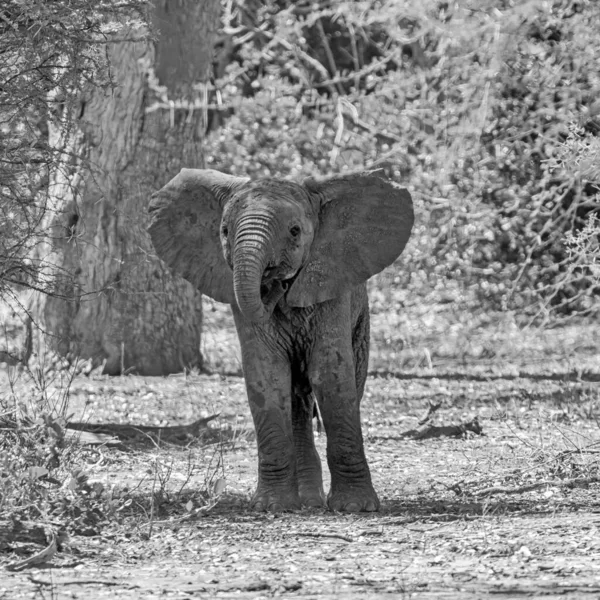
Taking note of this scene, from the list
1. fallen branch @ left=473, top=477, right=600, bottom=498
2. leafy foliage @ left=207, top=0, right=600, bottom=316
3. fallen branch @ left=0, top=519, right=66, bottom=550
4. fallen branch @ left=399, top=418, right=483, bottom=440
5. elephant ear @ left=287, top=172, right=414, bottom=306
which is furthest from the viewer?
leafy foliage @ left=207, top=0, right=600, bottom=316

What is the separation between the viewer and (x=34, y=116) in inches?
271

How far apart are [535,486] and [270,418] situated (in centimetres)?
158

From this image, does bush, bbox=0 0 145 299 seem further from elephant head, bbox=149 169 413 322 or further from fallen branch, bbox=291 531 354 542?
fallen branch, bbox=291 531 354 542

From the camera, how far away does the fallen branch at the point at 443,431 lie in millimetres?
9469

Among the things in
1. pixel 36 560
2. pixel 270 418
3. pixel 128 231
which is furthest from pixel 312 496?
pixel 128 231

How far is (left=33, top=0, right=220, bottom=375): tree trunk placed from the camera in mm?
11680

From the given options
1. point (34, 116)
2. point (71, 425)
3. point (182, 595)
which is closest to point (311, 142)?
point (71, 425)

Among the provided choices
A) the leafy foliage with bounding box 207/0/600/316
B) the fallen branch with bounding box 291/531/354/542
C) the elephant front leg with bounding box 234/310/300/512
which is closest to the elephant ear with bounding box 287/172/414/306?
the elephant front leg with bounding box 234/310/300/512

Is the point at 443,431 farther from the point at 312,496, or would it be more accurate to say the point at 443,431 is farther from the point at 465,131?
the point at 465,131

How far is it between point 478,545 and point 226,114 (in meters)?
16.3

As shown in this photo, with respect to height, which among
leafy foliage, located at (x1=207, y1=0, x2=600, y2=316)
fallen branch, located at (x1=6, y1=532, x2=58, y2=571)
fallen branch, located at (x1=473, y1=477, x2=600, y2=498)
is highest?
leafy foliage, located at (x1=207, y1=0, x2=600, y2=316)

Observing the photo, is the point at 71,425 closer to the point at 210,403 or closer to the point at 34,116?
the point at 210,403

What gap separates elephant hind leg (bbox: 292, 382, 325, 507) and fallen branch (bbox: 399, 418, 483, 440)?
245 centimetres

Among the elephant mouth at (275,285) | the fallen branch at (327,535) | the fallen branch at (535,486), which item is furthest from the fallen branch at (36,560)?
the fallen branch at (535,486)
